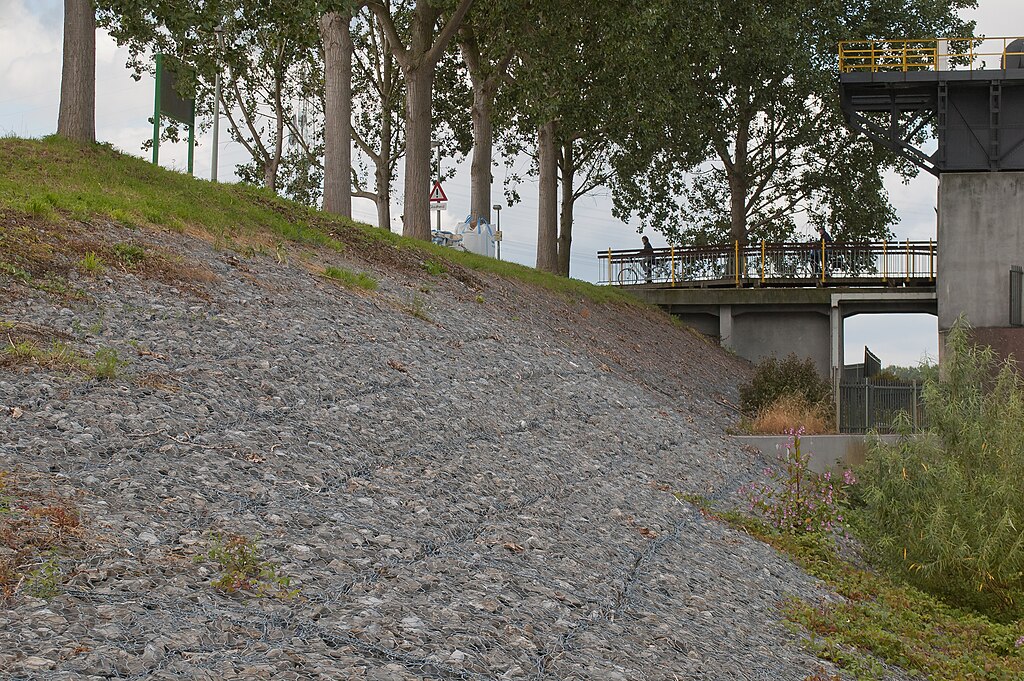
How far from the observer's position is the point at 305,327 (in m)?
12.7

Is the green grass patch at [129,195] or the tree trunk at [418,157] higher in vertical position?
the tree trunk at [418,157]

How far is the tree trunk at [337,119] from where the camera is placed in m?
23.0

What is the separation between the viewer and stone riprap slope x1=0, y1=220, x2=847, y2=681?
19.2 ft

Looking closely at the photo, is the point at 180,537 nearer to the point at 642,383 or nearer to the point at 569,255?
the point at 642,383

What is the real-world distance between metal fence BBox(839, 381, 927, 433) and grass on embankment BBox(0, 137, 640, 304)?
8.31m

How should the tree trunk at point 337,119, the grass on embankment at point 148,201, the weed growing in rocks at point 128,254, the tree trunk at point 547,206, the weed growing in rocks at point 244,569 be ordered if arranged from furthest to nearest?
1. the tree trunk at point 547,206
2. the tree trunk at point 337,119
3. the grass on embankment at point 148,201
4. the weed growing in rocks at point 128,254
5. the weed growing in rocks at point 244,569

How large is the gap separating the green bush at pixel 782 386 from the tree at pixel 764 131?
36.0 ft

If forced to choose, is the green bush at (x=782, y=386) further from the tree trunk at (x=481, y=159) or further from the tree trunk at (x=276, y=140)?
the tree trunk at (x=276, y=140)

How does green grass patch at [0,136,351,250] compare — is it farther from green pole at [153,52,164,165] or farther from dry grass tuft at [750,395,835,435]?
dry grass tuft at [750,395,835,435]

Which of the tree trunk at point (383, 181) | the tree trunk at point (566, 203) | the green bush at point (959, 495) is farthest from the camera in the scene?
the tree trunk at point (383, 181)

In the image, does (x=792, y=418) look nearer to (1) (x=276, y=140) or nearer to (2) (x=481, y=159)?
(2) (x=481, y=159)

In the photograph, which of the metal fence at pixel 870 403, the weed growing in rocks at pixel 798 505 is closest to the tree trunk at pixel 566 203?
the metal fence at pixel 870 403

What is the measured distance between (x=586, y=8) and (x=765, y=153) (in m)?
15.0

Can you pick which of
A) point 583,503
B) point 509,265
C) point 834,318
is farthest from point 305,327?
point 834,318
